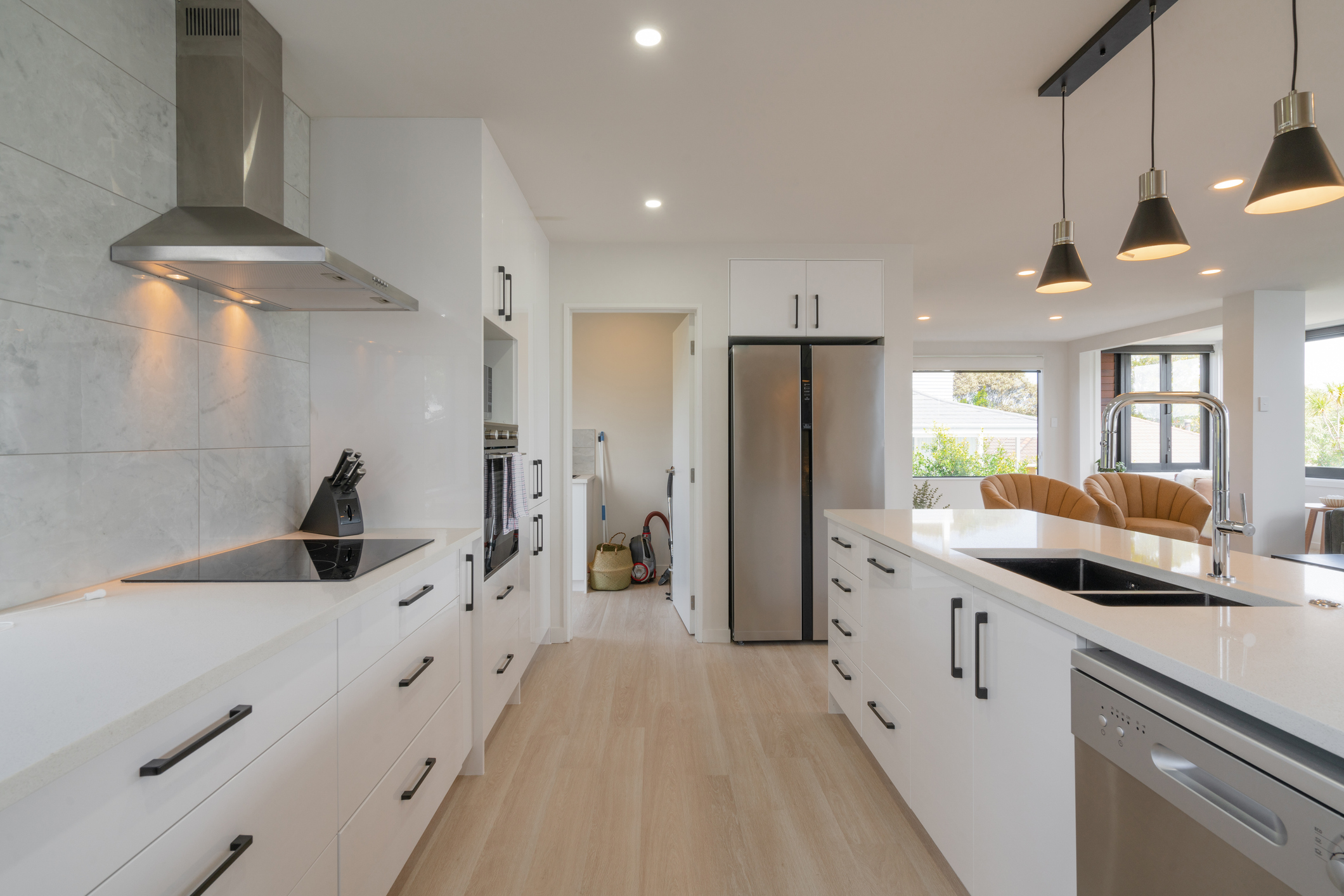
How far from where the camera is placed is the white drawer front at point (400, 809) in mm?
1347

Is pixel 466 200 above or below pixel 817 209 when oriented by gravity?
below

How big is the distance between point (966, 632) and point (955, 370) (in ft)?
24.8

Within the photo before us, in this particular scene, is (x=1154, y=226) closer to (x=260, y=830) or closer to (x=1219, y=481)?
(x=1219, y=481)

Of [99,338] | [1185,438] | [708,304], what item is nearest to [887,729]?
[99,338]

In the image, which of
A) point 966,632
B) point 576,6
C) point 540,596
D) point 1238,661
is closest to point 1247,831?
point 1238,661

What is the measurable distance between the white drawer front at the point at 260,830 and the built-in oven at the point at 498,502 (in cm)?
114

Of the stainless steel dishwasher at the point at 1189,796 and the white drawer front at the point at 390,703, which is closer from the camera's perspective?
the stainless steel dishwasher at the point at 1189,796

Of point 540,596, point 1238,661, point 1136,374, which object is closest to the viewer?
point 1238,661

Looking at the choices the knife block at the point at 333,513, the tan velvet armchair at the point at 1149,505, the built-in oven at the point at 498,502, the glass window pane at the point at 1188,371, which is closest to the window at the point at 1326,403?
the glass window pane at the point at 1188,371

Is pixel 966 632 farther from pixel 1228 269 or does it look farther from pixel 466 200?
pixel 1228 269

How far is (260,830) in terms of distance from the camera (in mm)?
1019

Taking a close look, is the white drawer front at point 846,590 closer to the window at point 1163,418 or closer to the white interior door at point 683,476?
the white interior door at point 683,476

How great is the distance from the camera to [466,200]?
92.7 inches

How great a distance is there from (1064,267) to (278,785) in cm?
252
